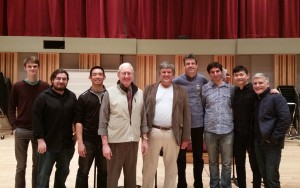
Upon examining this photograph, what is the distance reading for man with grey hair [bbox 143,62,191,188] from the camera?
345cm

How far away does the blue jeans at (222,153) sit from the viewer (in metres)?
3.66

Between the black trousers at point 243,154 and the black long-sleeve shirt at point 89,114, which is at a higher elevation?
the black long-sleeve shirt at point 89,114

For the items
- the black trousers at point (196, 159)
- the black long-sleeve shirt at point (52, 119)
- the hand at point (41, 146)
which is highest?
the black long-sleeve shirt at point (52, 119)

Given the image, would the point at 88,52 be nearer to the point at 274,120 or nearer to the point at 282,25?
the point at 282,25

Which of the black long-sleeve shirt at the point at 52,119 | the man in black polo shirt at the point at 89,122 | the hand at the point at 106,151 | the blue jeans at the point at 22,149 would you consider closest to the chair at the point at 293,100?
the man in black polo shirt at the point at 89,122

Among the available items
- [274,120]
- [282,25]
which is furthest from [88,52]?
[274,120]

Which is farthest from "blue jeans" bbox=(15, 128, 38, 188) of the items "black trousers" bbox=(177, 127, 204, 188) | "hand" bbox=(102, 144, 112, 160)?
"black trousers" bbox=(177, 127, 204, 188)

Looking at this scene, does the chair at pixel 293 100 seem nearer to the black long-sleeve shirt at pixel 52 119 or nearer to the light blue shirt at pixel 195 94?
the light blue shirt at pixel 195 94

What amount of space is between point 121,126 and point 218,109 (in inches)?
44.2

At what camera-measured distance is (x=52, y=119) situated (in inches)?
127

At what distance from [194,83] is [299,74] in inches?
225

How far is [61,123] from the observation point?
3252 mm

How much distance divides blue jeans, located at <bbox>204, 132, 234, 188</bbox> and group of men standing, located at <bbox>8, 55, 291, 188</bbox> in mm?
10

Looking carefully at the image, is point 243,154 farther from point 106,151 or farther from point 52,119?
A: point 52,119
